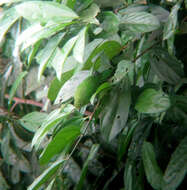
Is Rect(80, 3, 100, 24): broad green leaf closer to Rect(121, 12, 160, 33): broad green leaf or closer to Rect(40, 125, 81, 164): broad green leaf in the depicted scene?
Rect(121, 12, 160, 33): broad green leaf

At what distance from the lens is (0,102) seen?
41.9 inches

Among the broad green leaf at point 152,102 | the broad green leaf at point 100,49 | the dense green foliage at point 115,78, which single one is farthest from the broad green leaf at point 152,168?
the broad green leaf at point 100,49

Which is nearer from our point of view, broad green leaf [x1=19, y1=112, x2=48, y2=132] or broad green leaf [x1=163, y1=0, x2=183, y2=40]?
broad green leaf [x1=163, y1=0, x2=183, y2=40]

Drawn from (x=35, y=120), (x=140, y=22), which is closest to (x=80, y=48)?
(x=140, y=22)

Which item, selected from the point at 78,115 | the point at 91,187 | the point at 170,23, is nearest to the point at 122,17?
the point at 170,23

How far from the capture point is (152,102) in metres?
0.49

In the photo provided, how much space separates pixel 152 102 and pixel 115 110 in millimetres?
73

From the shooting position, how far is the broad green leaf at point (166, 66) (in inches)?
21.7

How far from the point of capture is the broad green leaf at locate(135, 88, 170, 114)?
1.56ft

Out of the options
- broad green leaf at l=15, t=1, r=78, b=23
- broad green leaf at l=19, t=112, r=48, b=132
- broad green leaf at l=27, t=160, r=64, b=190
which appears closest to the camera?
broad green leaf at l=15, t=1, r=78, b=23

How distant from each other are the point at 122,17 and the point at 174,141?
0.31 metres

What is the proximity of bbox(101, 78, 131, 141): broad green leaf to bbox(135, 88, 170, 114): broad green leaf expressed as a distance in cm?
3

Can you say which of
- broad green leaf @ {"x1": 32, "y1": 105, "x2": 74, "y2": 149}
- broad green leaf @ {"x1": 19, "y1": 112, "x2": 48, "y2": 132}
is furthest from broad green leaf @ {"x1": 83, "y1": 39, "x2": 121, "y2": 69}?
broad green leaf @ {"x1": 19, "y1": 112, "x2": 48, "y2": 132}

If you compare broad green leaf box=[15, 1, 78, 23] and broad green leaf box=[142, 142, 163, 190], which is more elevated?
broad green leaf box=[15, 1, 78, 23]
